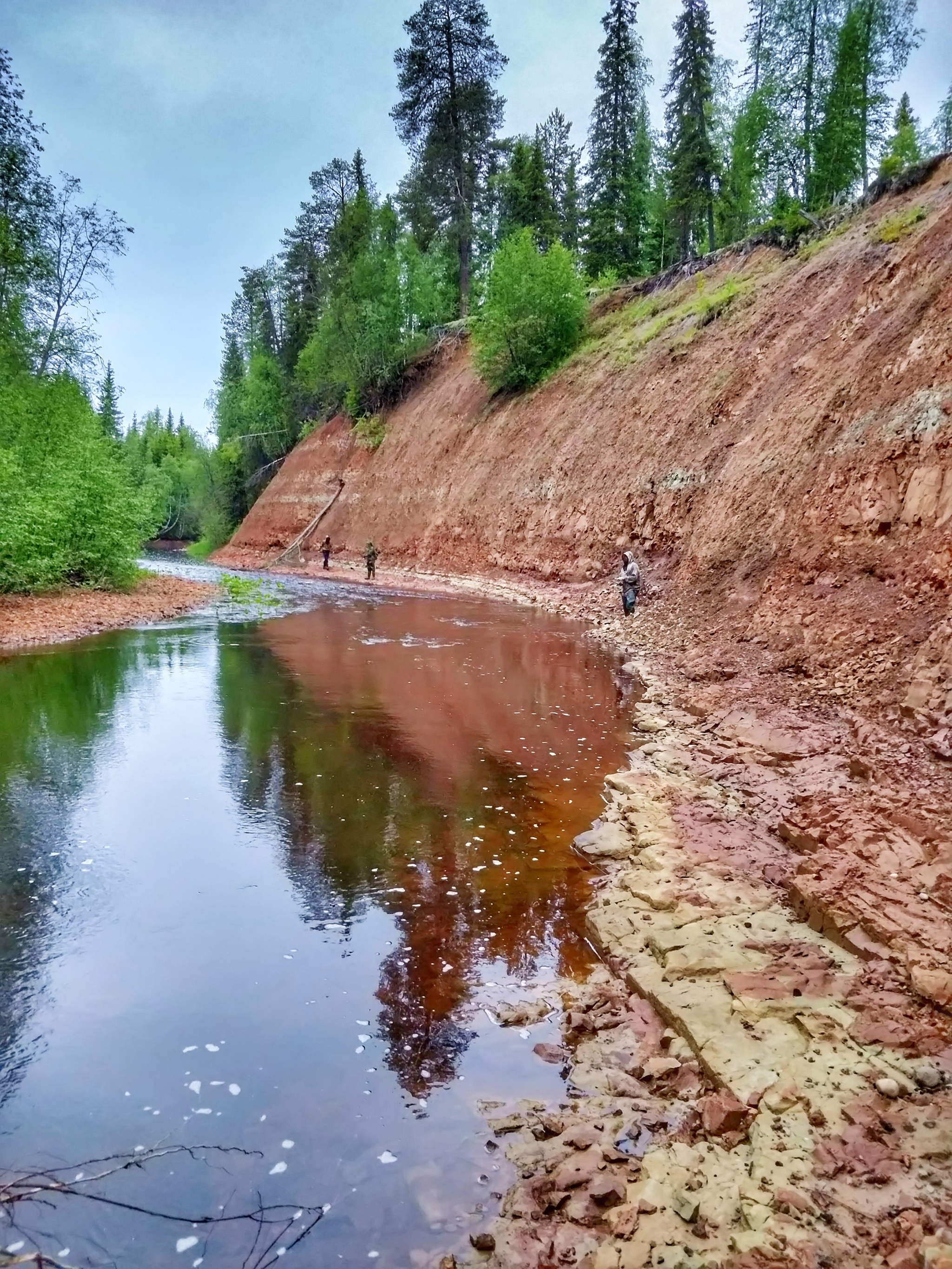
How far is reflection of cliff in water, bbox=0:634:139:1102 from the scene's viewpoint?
182 inches

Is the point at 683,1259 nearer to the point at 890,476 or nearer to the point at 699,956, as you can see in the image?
the point at 699,956

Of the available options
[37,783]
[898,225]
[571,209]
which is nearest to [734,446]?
[898,225]

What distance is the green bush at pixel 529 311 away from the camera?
102 ft

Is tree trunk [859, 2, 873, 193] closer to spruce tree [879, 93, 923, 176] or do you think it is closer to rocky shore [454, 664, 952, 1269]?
spruce tree [879, 93, 923, 176]

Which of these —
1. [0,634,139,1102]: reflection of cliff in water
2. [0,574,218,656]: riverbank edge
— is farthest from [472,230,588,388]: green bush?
[0,634,139,1102]: reflection of cliff in water

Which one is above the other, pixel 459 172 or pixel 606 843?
pixel 459 172

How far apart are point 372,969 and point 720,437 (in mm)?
18123

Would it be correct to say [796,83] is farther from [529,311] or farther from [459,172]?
[459,172]

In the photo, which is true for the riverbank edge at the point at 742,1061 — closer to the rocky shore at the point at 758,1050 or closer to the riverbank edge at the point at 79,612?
the rocky shore at the point at 758,1050

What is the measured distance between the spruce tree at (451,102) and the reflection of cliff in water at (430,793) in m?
34.6

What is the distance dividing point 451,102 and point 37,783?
42628 mm

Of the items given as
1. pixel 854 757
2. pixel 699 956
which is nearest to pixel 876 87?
pixel 854 757

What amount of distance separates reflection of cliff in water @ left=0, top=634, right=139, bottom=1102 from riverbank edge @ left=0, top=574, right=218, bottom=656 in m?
1.17

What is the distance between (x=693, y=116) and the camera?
30453mm
